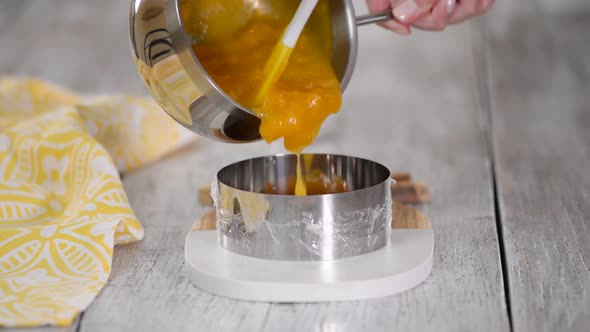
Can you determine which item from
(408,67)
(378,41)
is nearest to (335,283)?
(408,67)

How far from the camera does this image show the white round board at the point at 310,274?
1124mm

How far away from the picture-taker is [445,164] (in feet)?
6.13

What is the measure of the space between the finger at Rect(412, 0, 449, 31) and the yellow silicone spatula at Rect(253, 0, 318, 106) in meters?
0.41

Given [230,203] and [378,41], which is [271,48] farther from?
[378,41]

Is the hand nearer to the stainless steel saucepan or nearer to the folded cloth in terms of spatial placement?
the stainless steel saucepan

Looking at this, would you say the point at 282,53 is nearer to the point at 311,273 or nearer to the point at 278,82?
the point at 278,82

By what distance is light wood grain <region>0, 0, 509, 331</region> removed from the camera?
3.58 feet

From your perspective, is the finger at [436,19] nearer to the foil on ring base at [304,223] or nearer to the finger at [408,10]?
the finger at [408,10]

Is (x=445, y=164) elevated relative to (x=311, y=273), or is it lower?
lower

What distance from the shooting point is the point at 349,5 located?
142cm

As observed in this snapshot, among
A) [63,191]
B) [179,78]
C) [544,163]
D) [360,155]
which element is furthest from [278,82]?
[544,163]

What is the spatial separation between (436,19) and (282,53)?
0.49 meters

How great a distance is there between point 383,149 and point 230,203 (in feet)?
2.61

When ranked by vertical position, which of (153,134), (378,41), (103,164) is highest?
(103,164)
